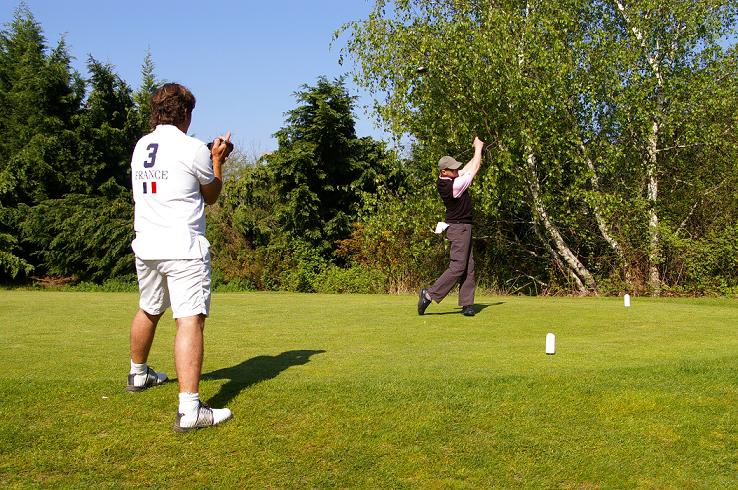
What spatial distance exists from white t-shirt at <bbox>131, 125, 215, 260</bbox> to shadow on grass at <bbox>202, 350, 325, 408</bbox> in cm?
95

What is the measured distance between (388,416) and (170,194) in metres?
1.92

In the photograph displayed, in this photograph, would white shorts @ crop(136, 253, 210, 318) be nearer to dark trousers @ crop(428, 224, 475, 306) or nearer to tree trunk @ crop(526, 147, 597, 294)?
dark trousers @ crop(428, 224, 475, 306)

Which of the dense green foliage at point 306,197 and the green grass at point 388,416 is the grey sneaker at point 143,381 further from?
the dense green foliage at point 306,197

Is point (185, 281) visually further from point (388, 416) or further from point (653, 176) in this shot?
point (653, 176)

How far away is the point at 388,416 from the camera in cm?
415

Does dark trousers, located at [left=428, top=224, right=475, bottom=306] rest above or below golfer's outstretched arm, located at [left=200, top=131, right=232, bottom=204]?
below

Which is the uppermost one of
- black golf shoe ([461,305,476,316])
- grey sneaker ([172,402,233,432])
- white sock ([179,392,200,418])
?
black golf shoe ([461,305,476,316])

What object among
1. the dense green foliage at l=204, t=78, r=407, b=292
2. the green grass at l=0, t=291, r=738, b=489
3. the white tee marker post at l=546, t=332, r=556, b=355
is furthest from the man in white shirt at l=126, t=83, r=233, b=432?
the dense green foliage at l=204, t=78, r=407, b=292

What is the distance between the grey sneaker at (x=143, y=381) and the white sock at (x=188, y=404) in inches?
28.0

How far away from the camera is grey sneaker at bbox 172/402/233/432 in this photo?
3.94 m

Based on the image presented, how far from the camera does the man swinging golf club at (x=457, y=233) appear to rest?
888 cm

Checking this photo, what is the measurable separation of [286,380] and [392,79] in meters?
13.3

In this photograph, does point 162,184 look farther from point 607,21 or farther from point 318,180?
point 318,180

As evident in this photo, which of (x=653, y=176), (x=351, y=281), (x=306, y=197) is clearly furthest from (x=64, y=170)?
(x=653, y=176)
